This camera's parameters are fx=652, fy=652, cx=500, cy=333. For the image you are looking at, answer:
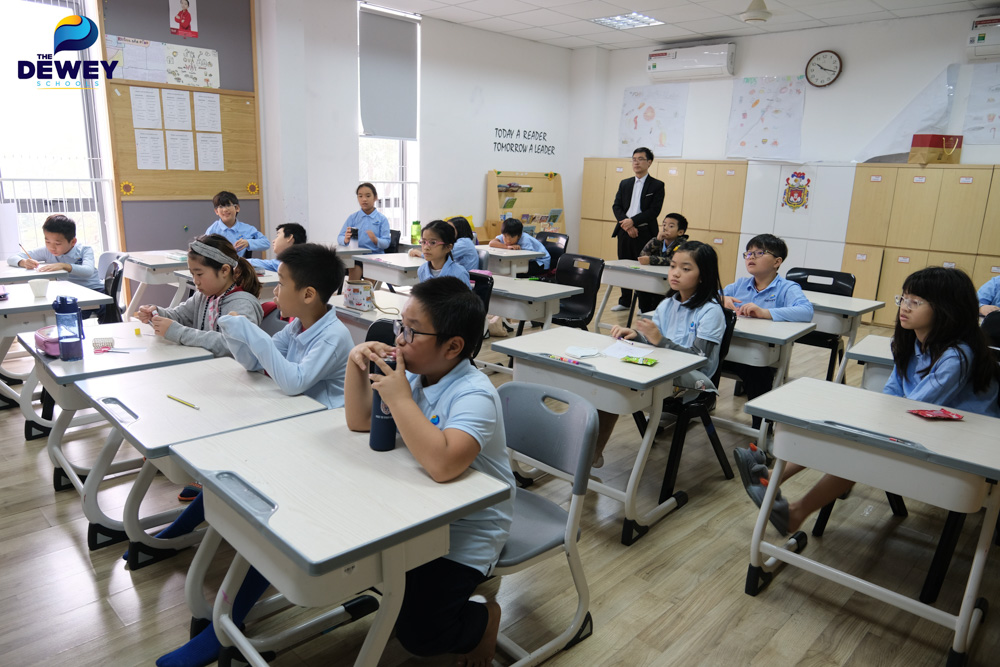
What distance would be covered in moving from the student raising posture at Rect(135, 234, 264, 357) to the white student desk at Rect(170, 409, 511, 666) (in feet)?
3.24

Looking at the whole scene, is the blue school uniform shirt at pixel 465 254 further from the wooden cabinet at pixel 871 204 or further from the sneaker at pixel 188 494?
the wooden cabinet at pixel 871 204

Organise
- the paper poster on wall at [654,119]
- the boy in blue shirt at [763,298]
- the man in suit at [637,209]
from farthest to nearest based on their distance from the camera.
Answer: the paper poster on wall at [654,119] < the man in suit at [637,209] < the boy in blue shirt at [763,298]

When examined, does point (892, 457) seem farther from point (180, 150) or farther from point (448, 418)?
point (180, 150)

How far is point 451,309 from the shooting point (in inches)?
58.6

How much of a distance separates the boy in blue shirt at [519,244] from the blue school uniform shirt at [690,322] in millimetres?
2684

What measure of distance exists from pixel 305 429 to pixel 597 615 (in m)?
1.12

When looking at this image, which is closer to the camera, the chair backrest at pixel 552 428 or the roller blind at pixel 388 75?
the chair backrest at pixel 552 428

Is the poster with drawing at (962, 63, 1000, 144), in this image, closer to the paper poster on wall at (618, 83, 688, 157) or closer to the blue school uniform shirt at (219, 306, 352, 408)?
the paper poster on wall at (618, 83, 688, 157)

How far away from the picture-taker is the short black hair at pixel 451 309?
58.6 inches

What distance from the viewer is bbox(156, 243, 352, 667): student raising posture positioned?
1.87 metres

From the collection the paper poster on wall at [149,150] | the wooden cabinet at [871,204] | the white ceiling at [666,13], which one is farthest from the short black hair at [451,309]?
the wooden cabinet at [871,204]

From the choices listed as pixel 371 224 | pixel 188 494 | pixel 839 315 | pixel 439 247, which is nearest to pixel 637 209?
pixel 371 224

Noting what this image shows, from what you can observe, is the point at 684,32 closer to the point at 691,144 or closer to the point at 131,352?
the point at 691,144

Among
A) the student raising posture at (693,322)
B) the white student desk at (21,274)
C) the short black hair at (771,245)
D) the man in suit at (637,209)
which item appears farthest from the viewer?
the man in suit at (637,209)
